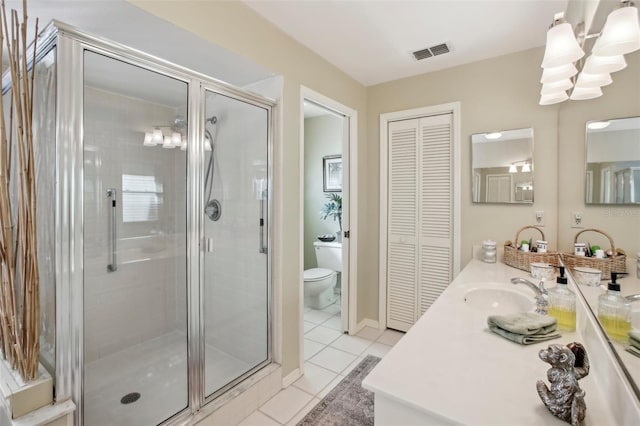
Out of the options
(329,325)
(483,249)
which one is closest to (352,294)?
(329,325)

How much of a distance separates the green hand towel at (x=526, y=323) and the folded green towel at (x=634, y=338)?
0.33 meters

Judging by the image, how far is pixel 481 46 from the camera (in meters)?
2.30

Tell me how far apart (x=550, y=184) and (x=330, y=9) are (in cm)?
197

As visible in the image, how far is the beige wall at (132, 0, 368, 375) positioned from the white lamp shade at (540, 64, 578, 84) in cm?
150

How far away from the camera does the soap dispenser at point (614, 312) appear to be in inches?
31.0

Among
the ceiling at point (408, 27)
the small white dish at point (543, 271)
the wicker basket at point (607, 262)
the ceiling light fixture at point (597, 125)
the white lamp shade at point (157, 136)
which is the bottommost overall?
the small white dish at point (543, 271)

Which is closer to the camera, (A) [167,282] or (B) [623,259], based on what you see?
(B) [623,259]

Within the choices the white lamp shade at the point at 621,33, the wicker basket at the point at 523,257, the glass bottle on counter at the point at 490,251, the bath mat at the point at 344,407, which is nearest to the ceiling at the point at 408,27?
the white lamp shade at the point at 621,33

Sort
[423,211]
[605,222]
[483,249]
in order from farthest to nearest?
[423,211]
[483,249]
[605,222]

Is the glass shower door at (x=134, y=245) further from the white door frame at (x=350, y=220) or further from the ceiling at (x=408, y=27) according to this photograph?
the white door frame at (x=350, y=220)

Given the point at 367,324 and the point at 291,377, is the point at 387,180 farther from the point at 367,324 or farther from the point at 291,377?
the point at 291,377

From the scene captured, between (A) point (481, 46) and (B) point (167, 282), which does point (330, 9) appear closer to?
(A) point (481, 46)

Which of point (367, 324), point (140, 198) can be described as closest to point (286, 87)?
point (140, 198)

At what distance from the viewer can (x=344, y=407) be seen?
1.95 m
